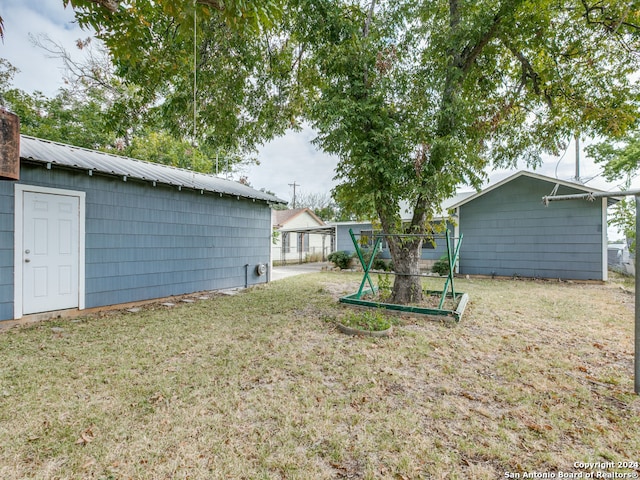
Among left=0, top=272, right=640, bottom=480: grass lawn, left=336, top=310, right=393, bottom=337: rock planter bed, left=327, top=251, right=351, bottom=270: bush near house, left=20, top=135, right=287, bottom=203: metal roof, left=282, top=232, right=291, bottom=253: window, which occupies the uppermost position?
left=20, top=135, right=287, bottom=203: metal roof

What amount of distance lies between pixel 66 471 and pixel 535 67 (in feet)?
29.6

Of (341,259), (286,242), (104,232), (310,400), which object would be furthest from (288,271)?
(310,400)

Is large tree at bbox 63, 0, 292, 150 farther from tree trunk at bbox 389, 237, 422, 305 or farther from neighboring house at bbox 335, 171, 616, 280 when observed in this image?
neighboring house at bbox 335, 171, 616, 280

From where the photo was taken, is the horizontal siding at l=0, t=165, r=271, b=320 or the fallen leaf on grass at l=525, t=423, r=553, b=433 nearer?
the fallen leaf on grass at l=525, t=423, r=553, b=433

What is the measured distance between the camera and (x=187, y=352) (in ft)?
11.9

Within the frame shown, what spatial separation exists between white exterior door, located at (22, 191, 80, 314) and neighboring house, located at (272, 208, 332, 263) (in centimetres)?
1240

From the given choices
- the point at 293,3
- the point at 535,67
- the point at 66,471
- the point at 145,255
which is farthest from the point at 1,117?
the point at 535,67

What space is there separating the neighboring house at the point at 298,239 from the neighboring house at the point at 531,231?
878cm

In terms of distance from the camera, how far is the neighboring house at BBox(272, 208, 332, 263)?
61.2 feet

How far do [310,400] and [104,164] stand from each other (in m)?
5.55

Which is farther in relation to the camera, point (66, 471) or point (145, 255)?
point (145, 255)

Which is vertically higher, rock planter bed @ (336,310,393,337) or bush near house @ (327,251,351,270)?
bush near house @ (327,251,351,270)

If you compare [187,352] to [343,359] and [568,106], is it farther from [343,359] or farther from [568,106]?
[568,106]

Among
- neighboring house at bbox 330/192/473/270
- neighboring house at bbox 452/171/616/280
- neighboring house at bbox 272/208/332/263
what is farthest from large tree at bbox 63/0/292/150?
neighboring house at bbox 272/208/332/263
